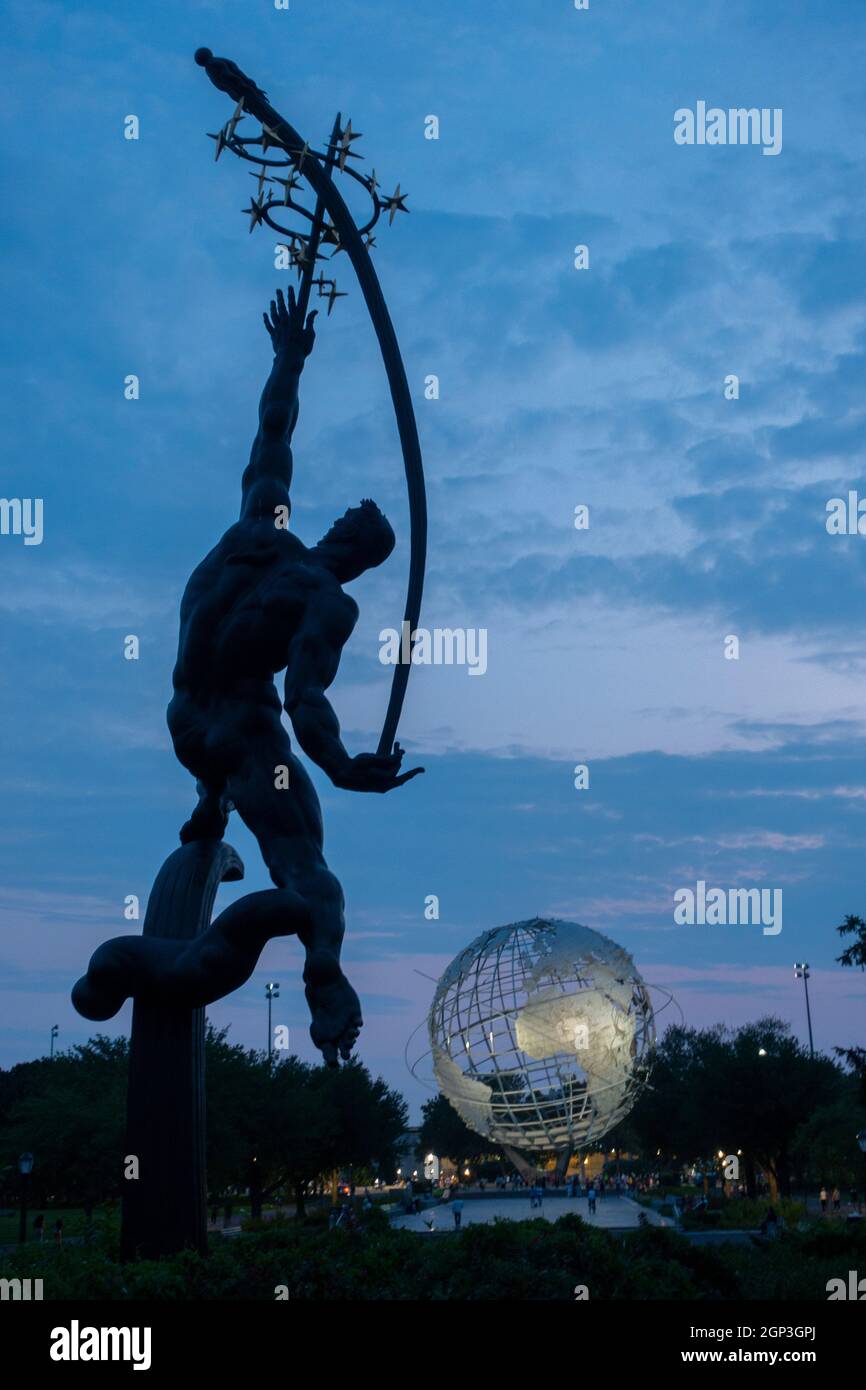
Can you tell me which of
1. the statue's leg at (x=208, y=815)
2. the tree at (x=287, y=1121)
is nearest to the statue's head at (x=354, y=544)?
the statue's leg at (x=208, y=815)

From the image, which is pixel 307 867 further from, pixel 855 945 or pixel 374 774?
pixel 855 945

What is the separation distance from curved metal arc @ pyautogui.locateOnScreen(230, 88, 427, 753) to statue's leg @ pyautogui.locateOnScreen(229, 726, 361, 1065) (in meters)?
1.30

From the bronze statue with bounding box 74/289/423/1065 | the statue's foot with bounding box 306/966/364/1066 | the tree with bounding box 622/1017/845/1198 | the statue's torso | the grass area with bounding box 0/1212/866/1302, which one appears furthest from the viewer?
the tree with bounding box 622/1017/845/1198

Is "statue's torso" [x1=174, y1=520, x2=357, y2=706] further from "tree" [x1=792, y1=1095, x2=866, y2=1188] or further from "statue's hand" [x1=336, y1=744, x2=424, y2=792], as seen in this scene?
"tree" [x1=792, y1=1095, x2=866, y2=1188]

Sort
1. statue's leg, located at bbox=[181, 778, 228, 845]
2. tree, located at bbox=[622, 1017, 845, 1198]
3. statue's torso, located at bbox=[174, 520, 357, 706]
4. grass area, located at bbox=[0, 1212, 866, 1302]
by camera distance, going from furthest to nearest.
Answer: tree, located at bbox=[622, 1017, 845, 1198]
statue's leg, located at bbox=[181, 778, 228, 845]
statue's torso, located at bbox=[174, 520, 357, 706]
grass area, located at bbox=[0, 1212, 866, 1302]

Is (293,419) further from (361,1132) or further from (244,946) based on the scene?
(361,1132)

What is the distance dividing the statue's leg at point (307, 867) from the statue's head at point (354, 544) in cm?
113

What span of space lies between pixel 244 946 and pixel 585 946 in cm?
2537

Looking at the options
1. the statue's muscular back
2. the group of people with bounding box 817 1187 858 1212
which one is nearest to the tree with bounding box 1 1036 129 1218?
the group of people with bounding box 817 1187 858 1212

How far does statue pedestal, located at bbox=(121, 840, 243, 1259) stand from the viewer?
7.50 metres

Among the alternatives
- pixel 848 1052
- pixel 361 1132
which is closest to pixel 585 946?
pixel 848 1052

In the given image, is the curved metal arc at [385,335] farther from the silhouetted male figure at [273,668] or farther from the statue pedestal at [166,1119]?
the statue pedestal at [166,1119]

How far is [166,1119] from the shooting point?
25.2 feet

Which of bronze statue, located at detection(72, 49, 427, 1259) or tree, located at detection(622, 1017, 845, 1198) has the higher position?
bronze statue, located at detection(72, 49, 427, 1259)
